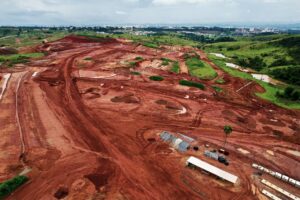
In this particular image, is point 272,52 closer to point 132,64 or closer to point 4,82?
point 132,64

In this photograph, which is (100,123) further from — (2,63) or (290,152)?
(2,63)

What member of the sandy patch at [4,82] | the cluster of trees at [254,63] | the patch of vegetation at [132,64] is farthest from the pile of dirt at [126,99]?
the cluster of trees at [254,63]

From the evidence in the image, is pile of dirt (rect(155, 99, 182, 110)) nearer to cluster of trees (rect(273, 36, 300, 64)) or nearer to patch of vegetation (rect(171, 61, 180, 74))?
patch of vegetation (rect(171, 61, 180, 74))

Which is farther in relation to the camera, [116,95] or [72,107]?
[116,95]

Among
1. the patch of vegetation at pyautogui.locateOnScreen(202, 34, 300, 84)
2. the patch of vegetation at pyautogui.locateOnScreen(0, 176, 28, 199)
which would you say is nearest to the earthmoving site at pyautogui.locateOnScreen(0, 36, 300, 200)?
the patch of vegetation at pyautogui.locateOnScreen(0, 176, 28, 199)

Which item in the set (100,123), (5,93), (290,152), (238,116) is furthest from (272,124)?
(5,93)

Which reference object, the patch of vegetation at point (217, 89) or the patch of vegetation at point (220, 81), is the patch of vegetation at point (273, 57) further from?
the patch of vegetation at point (217, 89)
